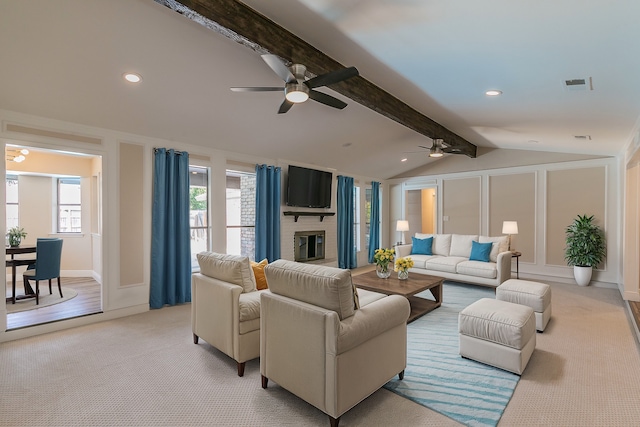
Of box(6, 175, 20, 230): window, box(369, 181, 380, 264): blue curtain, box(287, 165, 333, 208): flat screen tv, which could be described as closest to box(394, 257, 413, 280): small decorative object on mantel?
box(287, 165, 333, 208): flat screen tv

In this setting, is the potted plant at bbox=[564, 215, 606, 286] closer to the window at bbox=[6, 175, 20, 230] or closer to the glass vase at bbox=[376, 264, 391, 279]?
the glass vase at bbox=[376, 264, 391, 279]

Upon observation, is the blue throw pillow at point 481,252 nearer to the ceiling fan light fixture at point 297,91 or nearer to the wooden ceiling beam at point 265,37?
the wooden ceiling beam at point 265,37

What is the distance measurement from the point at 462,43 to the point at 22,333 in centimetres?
518

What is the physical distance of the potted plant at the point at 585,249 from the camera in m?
5.62

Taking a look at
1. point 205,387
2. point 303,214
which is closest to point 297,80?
point 205,387

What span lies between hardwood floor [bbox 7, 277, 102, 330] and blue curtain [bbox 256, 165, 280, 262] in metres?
2.51

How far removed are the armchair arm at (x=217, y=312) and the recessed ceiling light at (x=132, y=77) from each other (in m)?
2.11

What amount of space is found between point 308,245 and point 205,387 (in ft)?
14.6

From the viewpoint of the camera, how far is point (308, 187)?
21.2ft

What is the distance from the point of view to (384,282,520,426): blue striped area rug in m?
2.19

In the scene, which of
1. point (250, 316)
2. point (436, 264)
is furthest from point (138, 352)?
point (436, 264)

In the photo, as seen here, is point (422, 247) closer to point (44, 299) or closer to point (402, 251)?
point (402, 251)

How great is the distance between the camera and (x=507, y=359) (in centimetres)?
268

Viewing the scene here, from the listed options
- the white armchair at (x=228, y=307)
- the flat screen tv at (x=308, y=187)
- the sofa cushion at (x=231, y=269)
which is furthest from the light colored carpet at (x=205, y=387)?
the flat screen tv at (x=308, y=187)
